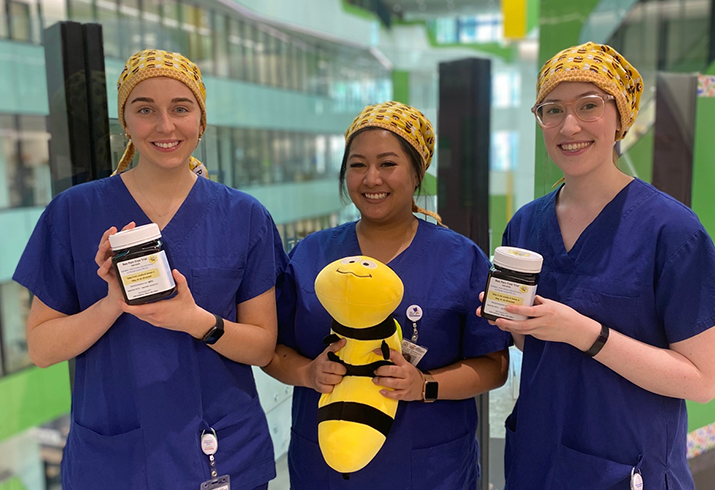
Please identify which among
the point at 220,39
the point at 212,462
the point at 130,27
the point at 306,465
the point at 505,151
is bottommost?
the point at 306,465

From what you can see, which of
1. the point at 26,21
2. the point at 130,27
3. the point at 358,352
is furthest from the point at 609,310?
the point at 130,27

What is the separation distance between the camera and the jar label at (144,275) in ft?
3.17

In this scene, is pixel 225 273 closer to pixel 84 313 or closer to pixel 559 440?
pixel 84 313

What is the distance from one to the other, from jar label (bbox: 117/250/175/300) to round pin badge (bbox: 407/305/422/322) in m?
0.59

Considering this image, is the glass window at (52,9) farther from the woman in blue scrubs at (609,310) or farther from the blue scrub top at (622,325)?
the blue scrub top at (622,325)

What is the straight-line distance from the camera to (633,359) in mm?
1066

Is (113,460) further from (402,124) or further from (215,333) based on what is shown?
(402,124)

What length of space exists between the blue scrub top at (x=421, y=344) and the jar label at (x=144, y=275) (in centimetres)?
47

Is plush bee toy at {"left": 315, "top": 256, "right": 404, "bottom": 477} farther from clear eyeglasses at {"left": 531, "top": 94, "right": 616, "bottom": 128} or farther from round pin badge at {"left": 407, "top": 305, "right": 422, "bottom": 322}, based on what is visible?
clear eyeglasses at {"left": 531, "top": 94, "right": 616, "bottom": 128}

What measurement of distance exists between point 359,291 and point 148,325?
1.53ft

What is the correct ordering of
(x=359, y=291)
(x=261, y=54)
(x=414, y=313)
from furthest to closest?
(x=261, y=54) < (x=414, y=313) < (x=359, y=291)

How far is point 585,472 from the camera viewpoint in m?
1.16

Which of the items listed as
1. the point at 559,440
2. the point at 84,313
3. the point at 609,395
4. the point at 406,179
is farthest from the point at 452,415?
the point at 84,313

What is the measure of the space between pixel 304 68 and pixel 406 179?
7.03 meters
